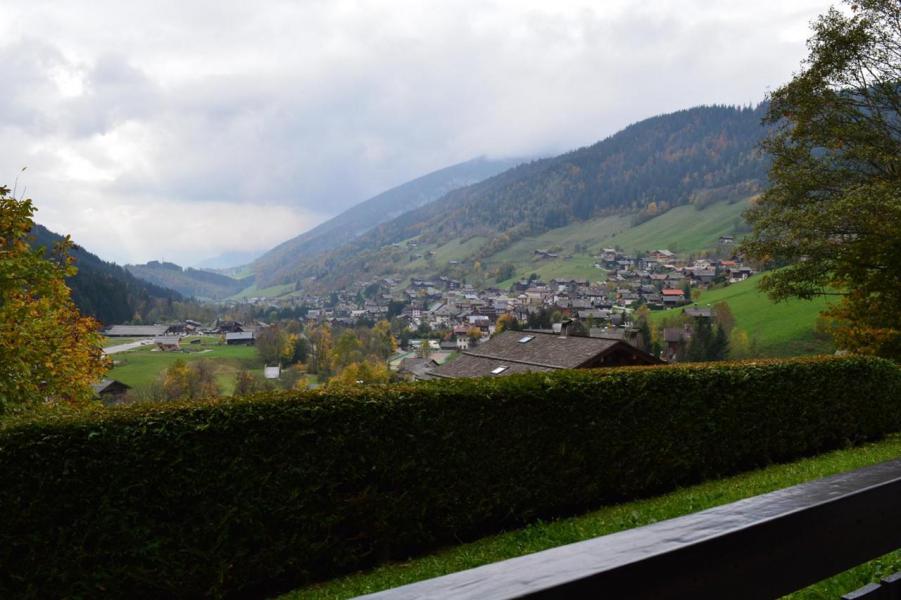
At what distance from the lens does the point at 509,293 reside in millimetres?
Result: 195000

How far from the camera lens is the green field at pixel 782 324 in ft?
202

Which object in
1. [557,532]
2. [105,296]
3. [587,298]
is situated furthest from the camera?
[587,298]

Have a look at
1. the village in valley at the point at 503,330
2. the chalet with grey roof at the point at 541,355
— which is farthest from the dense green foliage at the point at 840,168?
the village in valley at the point at 503,330

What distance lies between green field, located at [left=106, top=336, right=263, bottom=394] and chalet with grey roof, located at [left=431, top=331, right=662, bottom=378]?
197 ft

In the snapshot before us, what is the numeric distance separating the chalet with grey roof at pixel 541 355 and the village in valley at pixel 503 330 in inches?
2.5

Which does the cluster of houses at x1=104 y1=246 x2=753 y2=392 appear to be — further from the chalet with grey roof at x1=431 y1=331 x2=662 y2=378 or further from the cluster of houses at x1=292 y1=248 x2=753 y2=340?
the cluster of houses at x1=292 y1=248 x2=753 y2=340

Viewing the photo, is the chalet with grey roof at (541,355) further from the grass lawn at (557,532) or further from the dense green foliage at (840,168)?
the grass lawn at (557,532)

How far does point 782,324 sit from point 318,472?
72193 mm

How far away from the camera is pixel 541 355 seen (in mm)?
31969

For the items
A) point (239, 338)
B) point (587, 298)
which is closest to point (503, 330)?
point (239, 338)

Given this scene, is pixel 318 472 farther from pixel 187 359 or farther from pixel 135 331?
pixel 135 331

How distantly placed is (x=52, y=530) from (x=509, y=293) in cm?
18883

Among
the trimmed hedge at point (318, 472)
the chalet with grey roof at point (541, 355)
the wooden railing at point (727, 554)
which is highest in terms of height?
the wooden railing at point (727, 554)

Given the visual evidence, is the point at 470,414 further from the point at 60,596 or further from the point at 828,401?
the point at 828,401
